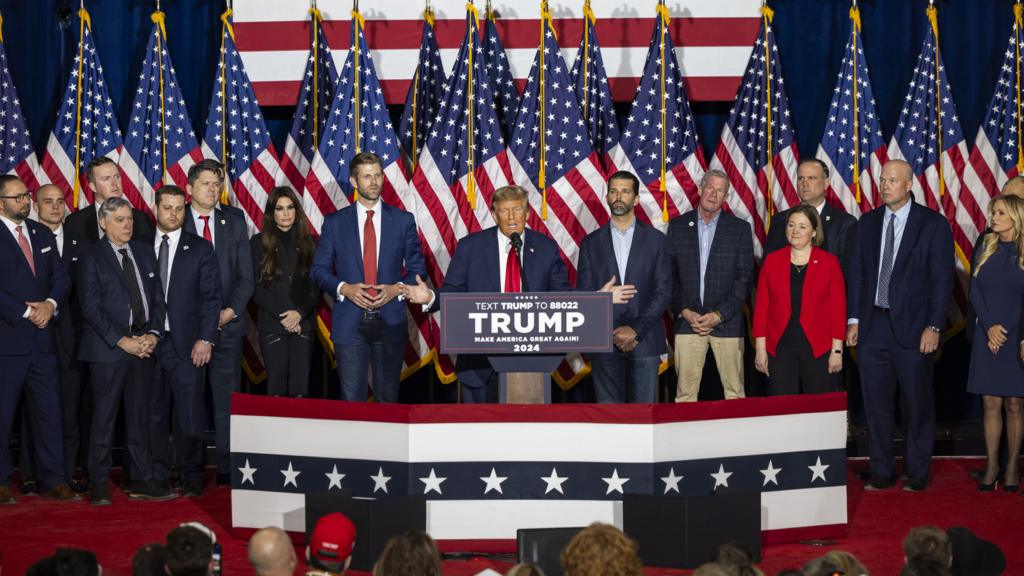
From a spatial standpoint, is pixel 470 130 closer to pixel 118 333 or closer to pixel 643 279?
pixel 643 279

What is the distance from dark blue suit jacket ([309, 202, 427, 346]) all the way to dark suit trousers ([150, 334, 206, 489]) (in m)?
0.92

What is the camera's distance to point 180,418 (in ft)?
27.2

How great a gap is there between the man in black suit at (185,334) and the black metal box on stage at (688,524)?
3100 mm

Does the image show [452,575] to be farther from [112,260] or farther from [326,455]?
[112,260]

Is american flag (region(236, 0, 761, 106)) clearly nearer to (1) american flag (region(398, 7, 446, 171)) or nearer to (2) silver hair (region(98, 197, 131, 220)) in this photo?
(1) american flag (region(398, 7, 446, 171))

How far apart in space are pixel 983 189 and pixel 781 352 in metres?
2.50

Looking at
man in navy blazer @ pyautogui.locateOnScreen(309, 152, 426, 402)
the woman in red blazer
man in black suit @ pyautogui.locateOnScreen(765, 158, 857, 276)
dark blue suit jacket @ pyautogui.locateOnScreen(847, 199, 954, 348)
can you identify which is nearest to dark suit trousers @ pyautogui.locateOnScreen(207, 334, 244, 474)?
man in navy blazer @ pyautogui.locateOnScreen(309, 152, 426, 402)

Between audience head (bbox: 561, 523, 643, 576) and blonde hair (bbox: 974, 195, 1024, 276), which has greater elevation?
blonde hair (bbox: 974, 195, 1024, 276)

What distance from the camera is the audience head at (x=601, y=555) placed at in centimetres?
372

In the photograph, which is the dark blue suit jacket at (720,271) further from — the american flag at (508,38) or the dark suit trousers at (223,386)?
the dark suit trousers at (223,386)

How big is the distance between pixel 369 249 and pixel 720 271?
224 centimetres

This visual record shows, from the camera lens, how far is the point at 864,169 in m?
9.75

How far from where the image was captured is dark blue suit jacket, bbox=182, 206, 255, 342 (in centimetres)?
852

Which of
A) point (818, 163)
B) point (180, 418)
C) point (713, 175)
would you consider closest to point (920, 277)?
point (818, 163)
